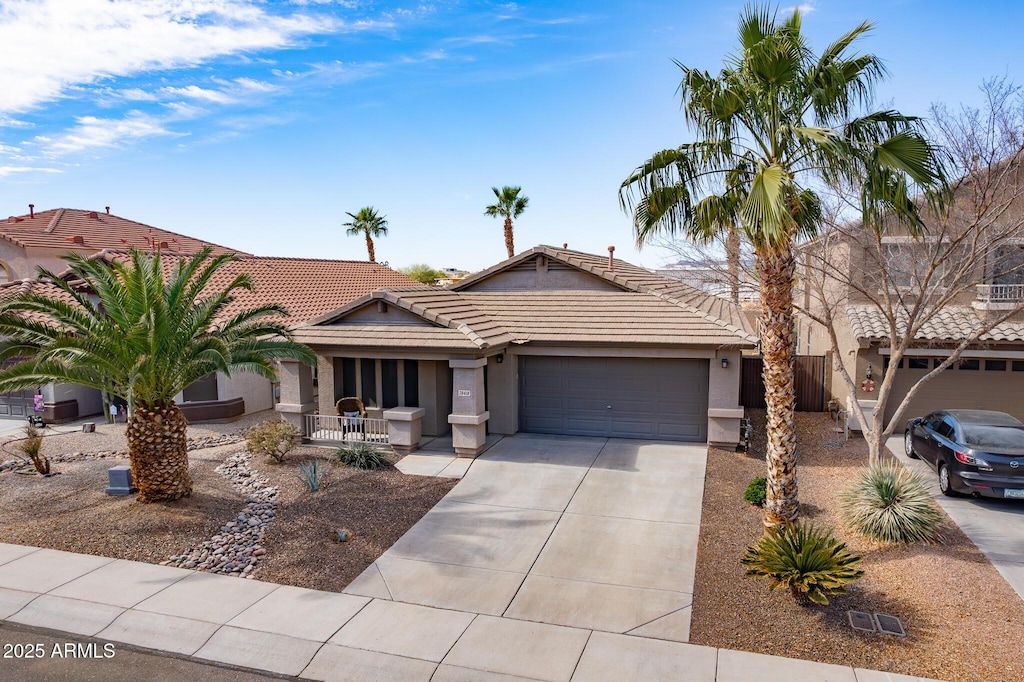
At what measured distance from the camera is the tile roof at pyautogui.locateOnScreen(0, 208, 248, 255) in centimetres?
2906

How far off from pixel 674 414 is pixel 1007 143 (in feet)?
28.7

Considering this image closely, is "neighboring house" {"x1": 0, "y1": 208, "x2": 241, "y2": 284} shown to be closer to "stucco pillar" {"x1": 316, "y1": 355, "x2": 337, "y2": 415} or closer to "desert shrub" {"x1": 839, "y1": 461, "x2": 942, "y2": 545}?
"stucco pillar" {"x1": 316, "y1": 355, "x2": 337, "y2": 415}

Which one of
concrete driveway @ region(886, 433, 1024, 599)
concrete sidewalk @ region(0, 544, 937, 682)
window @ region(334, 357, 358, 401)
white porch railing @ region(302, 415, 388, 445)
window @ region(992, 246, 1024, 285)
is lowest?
concrete sidewalk @ region(0, 544, 937, 682)

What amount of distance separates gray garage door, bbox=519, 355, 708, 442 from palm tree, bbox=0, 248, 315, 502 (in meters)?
7.17

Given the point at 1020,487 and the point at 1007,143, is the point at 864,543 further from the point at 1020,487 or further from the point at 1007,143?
the point at 1007,143

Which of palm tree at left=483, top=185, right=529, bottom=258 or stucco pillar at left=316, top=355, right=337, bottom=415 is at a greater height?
palm tree at left=483, top=185, right=529, bottom=258

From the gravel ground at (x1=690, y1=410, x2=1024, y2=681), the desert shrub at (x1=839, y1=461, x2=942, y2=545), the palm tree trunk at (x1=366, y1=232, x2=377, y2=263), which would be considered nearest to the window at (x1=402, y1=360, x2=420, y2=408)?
the gravel ground at (x1=690, y1=410, x2=1024, y2=681)

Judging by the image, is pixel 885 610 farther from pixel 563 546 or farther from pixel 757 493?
pixel 563 546

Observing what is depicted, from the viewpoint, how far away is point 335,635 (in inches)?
317

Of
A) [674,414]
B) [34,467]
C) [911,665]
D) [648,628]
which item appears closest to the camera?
[911,665]

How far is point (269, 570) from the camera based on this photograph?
9.85 m

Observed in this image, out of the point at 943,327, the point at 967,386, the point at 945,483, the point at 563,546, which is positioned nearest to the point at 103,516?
the point at 563,546

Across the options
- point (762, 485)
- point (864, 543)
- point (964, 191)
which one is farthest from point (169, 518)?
point (964, 191)

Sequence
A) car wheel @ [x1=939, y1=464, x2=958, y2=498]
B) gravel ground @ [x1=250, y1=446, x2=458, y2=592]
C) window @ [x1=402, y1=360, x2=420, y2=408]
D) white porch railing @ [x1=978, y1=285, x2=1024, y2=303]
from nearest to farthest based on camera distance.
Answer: gravel ground @ [x1=250, y1=446, x2=458, y2=592] → car wheel @ [x1=939, y1=464, x2=958, y2=498] → window @ [x1=402, y1=360, x2=420, y2=408] → white porch railing @ [x1=978, y1=285, x2=1024, y2=303]
